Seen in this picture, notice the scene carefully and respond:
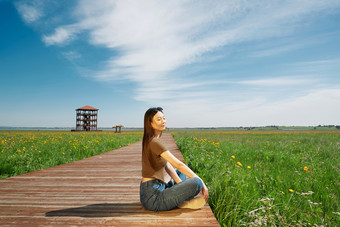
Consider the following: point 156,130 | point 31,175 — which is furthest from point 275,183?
point 31,175

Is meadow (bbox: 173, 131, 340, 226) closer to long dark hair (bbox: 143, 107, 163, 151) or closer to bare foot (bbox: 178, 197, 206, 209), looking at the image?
bare foot (bbox: 178, 197, 206, 209)

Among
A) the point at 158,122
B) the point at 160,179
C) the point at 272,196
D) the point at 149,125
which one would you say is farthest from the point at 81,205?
the point at 272,196

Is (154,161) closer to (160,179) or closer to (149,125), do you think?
(160,179)

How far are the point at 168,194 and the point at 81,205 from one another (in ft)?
4.21

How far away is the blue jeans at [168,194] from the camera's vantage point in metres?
2.42

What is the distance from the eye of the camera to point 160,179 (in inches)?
97.7

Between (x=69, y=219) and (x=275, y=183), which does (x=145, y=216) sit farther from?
(x=275, y=183)

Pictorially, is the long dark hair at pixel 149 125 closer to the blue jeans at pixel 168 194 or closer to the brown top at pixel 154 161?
the brown top at pixel 154 161

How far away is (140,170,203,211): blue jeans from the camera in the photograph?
7.93ft

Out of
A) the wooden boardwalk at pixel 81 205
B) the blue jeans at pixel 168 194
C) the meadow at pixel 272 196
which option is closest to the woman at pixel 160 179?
the blue jeans at pixel 168 194

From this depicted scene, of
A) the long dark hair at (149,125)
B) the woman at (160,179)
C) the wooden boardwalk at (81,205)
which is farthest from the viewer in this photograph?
the long dark hair at (149,125)

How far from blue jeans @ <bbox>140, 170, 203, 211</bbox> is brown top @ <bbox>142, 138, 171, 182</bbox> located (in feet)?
0.32

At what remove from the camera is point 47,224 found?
227 cm

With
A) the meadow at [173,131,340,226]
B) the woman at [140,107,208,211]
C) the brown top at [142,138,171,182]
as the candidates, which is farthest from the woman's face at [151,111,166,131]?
the meadow at [173,131,340,226]
